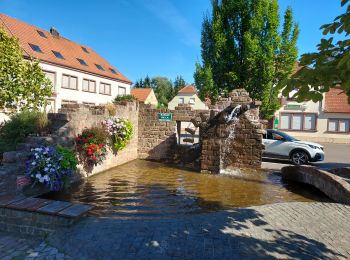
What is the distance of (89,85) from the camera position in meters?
31.0

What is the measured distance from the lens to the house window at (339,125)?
28.2 metres

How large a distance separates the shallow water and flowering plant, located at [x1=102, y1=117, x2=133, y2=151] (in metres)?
1.33

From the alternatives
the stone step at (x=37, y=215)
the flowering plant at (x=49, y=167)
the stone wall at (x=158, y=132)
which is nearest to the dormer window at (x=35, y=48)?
the stone wall at (x=158, y=132)

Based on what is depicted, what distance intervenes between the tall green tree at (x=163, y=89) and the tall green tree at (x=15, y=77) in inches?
1978

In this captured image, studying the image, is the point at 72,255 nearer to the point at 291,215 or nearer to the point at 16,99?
the point at 291,215

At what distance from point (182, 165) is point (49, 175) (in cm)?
703

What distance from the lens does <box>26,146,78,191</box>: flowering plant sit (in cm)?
576

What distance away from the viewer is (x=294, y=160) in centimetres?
1340

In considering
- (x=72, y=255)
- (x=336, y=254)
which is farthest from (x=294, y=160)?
(x=72, y=255)

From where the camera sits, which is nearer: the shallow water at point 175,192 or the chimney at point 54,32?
the shallow water at point 175,192

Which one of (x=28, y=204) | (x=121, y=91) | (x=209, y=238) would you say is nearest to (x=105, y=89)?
(x=121, y=91)

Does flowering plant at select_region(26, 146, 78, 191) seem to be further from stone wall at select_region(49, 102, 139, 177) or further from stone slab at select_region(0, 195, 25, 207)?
stone wall at select_region(49, 102, 139, 177)

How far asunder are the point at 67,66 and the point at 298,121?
24441 mm

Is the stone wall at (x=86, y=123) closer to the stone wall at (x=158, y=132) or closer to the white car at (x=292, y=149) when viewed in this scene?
the stone wall at (x=158, y=132)
